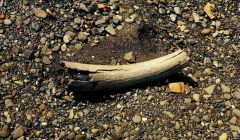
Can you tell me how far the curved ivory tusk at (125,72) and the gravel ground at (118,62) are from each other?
0.49 ft

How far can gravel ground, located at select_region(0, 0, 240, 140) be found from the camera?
16.1ft

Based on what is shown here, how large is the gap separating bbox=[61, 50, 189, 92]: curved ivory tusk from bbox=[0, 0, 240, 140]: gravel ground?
149 mm

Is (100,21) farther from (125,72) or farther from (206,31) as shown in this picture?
(206,31)

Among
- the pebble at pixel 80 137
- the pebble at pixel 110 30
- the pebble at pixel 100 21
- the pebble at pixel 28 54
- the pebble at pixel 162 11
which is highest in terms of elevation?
the pebble at pixel 162 11

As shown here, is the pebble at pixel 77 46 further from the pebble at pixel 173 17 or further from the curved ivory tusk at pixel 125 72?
the pebble at pixel 173 17

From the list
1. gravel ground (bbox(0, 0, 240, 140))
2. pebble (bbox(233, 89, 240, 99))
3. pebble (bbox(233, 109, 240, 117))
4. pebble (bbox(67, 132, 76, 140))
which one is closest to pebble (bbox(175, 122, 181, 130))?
gravel ground (bbox(0, 0, 240, 140))

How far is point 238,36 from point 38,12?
276 centimetres

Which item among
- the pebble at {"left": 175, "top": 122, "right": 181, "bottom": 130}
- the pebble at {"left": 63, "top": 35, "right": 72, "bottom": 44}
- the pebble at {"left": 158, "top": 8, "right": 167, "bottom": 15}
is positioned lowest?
the pebble at {"left": 175, "top": 122, "right": 181, "bottom": 130}

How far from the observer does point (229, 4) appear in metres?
6.17

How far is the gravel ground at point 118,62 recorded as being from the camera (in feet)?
16.1

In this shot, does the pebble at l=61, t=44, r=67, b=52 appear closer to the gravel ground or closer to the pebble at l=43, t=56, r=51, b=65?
the gravel ground

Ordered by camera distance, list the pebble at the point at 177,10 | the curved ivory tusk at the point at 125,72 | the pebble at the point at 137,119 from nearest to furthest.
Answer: the curved ivory tusk at the point at 125,72, the pebble at the point at 137,119, the pebble at the point at 177,10

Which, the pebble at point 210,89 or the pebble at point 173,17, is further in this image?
the pebble at point 173,17

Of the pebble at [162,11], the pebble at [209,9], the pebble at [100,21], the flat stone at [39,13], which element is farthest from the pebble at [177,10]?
the flat stone at [39,13]
